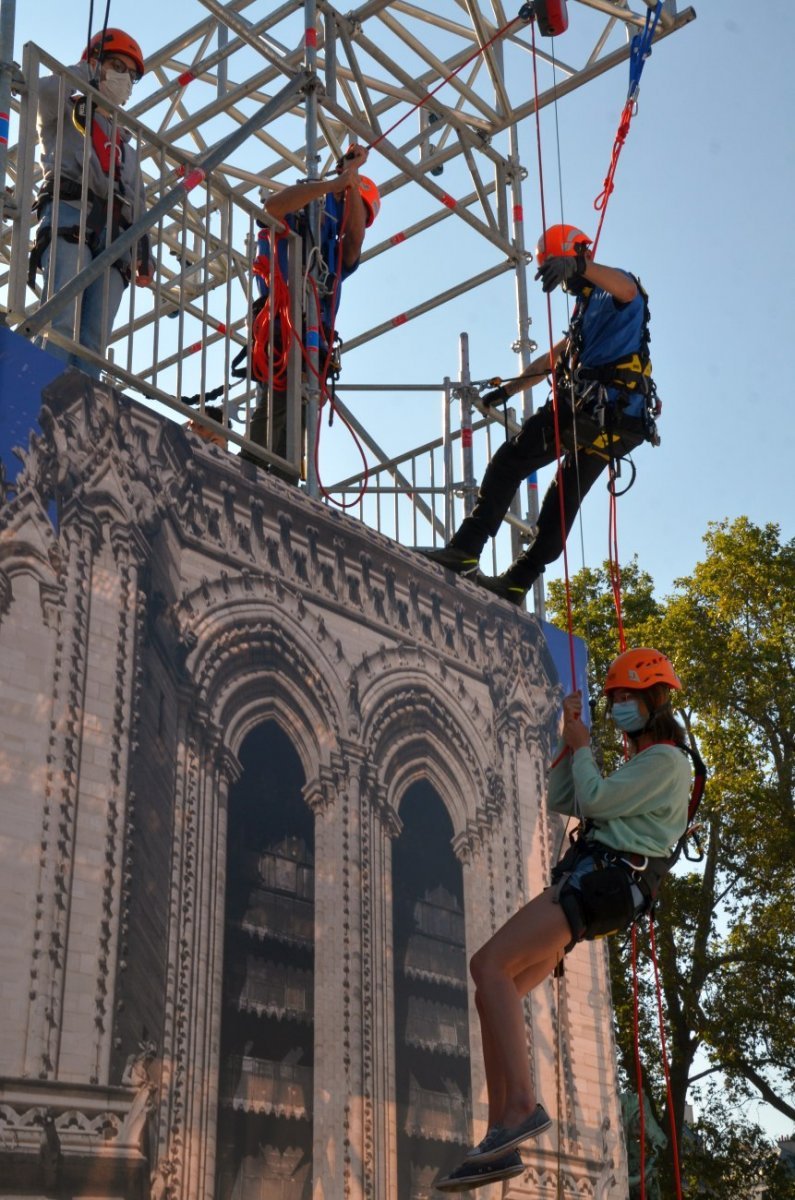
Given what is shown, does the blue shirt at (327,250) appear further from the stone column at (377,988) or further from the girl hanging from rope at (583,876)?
the girl hanging from rope at (583,876)

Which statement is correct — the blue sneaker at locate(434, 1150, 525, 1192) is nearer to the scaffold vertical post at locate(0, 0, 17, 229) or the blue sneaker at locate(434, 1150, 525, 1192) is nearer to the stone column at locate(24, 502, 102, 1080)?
the stone column at locate(24, 502, 102, 1080)

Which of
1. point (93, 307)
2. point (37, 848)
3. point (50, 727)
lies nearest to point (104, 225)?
point (93, 307)

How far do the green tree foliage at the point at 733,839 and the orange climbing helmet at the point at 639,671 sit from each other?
13683 mm

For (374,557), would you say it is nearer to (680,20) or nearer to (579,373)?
(579,373)

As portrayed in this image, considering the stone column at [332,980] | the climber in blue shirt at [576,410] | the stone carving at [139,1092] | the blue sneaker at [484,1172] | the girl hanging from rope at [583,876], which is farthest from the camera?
the climber in blue shirt at [576,410]

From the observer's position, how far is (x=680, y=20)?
11.2 metres

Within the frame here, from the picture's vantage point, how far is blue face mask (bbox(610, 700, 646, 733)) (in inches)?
263

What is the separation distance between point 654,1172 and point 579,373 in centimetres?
1554

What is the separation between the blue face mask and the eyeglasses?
184 inches

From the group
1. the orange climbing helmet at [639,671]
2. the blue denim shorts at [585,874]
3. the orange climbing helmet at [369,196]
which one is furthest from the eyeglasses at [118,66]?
the blue denim shorts at [585,874]

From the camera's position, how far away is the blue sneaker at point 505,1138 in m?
5.61

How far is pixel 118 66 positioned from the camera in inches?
338

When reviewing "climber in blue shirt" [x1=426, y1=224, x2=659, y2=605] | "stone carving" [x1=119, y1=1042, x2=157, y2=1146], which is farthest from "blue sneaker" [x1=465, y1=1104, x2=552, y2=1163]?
"climber in blue shirt" [x1=426, y1=224, x2=659, y2=605]

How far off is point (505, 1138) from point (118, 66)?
6.11 m
